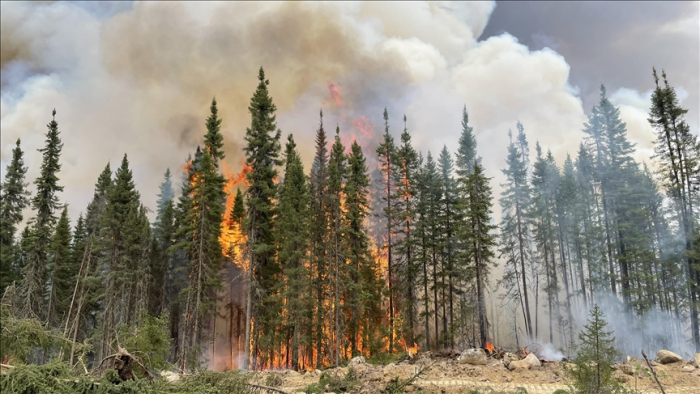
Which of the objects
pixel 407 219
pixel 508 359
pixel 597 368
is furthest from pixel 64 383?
pixel 407 219

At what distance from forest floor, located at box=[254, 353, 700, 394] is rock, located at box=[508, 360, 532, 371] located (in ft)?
0.75

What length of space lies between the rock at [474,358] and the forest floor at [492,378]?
338mm

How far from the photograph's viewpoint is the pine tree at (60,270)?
38031mm

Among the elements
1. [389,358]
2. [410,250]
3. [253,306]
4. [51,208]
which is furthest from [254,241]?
[51,208]

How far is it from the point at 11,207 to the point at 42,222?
468 centimetres

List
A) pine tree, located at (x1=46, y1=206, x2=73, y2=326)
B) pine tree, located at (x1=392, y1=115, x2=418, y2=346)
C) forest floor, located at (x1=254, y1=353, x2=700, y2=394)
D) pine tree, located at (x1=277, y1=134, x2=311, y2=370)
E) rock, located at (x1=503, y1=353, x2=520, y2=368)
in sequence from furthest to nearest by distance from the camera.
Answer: pine tree, located at (x1=46, y1=206, x2=73, y2=326), pine tree, located at (x1=392, y1=115, x2=418, y2=346), pine tree, located at (x1=277, y1=134, x2=311, y2=370), rock, located at (x1=503, y1=353, x2=520, y2=368), forest floor, located at (x1=254, y1=353, x2=700, y2=394)

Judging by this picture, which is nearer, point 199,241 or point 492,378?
point 492,378

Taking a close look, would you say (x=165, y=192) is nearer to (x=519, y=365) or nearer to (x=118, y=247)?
(x=118, y=247)

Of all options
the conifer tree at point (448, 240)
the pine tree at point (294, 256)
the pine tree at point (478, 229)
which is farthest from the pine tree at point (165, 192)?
the pine tree at point (478, 229)

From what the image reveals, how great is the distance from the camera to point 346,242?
31.2 meters

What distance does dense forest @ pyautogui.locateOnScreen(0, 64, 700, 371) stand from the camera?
2959 centimetres

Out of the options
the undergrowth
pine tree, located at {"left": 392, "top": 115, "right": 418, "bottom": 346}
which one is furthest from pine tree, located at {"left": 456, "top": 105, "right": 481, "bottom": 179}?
the undergrowth

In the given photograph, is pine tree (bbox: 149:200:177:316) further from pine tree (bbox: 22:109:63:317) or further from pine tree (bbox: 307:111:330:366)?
pine tree (bbox: 307:111:330:366)

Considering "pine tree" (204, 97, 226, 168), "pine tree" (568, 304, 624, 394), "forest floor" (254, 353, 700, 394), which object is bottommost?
"forest floor" (254, 353, 700, 394)
